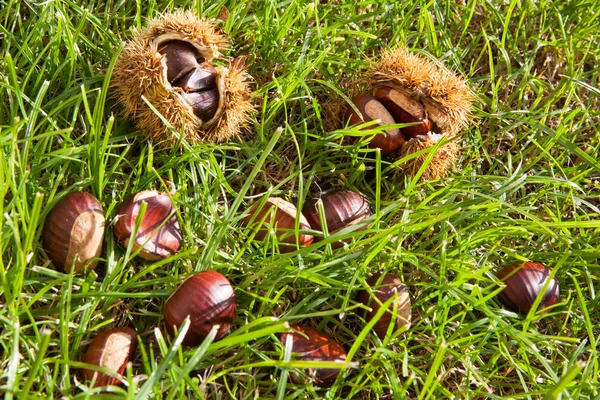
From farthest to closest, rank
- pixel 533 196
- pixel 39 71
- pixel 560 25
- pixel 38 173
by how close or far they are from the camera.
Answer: pixel 560 25
pixel 533 196
pixel 39 71
pixel 38 173

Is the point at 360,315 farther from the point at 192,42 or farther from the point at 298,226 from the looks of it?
the point at 192,42

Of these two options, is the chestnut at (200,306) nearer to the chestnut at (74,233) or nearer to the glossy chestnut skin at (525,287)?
the chestnut at (74,233)

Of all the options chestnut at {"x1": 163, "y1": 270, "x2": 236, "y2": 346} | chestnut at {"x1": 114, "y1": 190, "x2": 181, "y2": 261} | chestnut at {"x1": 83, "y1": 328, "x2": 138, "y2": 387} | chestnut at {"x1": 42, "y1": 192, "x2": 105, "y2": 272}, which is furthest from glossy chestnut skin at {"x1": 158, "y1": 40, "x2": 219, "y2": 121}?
chestnut at {"x1": 83, "y1": 328, "x2": 138, "y2": 387}

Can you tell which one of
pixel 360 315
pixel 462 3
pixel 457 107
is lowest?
pixel 360 315

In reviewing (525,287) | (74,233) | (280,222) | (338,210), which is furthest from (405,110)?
(74,233)

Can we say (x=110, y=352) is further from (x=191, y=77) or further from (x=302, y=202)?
(x=191, y=77)

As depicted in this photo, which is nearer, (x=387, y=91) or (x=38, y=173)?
(x=38, y=173)

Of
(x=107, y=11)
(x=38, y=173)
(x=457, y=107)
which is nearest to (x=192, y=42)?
(x=107, y=11)
